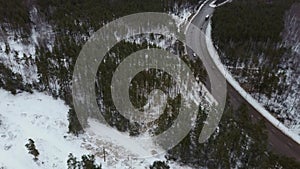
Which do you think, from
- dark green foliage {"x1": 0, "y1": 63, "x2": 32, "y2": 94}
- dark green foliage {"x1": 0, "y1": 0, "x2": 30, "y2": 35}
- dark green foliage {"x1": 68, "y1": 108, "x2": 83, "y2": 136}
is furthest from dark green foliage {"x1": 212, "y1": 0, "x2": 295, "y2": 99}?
dark green foliage {"x1": 0, "y1": 0, "x2": 30, "y2": 35}

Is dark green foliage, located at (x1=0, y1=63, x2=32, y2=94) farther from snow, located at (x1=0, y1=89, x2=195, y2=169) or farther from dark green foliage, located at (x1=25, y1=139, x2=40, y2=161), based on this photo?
dark green foliage, located at (x1=25, y1=139, x2=40, y2=161)

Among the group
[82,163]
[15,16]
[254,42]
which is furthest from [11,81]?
[254,42]

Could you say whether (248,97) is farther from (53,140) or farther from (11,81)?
(11,81)

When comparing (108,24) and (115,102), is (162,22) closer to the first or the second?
(108,24)

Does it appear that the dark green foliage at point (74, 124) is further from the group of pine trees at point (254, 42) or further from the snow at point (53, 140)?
the group of pine trees at point (254, 42)

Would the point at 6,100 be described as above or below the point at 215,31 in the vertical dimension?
below

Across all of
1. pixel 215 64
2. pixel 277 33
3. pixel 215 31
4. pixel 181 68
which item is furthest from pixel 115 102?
pixel 277 33
